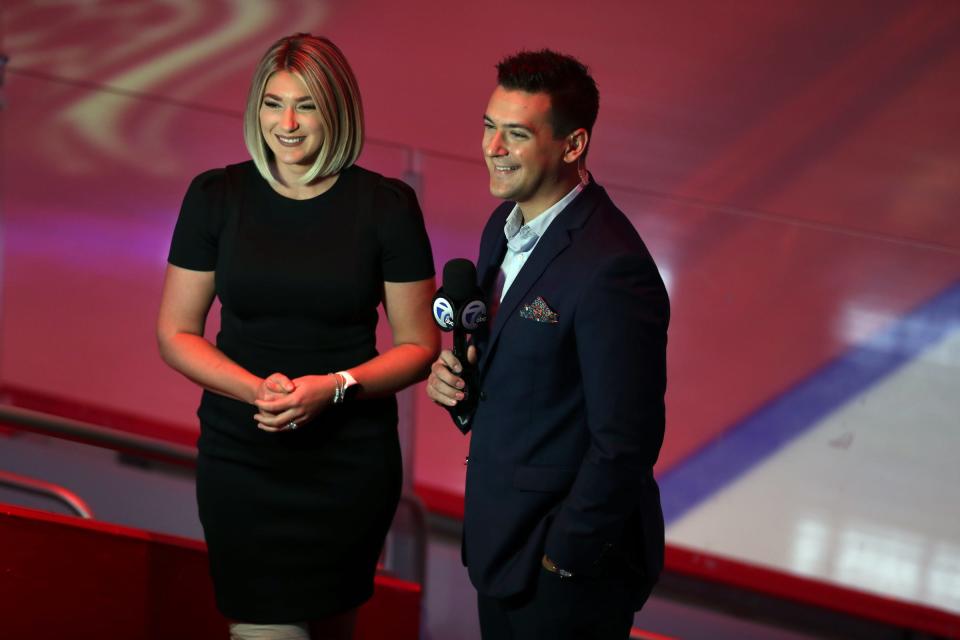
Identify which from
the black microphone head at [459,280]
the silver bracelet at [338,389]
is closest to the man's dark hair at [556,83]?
the black microphone head at [459,280]

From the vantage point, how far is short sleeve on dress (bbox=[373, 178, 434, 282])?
245 centimetres

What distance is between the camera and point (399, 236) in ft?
8.05

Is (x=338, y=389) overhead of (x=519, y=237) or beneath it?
beneath

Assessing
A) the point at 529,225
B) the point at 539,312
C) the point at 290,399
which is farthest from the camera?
the point at 290,399

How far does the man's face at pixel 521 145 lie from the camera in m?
2.07

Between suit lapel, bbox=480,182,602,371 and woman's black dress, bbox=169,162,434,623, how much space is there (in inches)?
15.9

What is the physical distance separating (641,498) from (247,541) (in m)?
0.90

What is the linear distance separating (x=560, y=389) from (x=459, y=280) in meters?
0.25

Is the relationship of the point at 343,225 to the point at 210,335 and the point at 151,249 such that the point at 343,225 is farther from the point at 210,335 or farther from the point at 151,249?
the point at 151,249

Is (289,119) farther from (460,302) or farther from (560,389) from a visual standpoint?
(560,389)

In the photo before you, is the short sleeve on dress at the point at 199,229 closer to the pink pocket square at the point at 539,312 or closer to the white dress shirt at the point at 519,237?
the white dress shirt at the point at 519,237

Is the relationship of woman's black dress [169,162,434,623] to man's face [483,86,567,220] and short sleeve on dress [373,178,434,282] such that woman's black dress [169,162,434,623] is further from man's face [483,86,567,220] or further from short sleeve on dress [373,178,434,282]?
man's face [483,86,567,220]

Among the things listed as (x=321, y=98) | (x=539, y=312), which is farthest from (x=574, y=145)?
(x=321, y=98)

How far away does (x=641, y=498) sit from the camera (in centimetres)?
217
